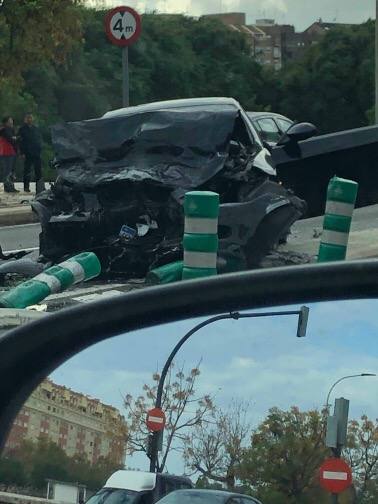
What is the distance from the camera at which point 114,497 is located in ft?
5.40

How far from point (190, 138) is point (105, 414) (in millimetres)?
10265

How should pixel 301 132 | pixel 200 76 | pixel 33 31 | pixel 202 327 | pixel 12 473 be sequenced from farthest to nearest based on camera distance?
pixel 200 76
pixel 33 31
pixel 301 132
pixel 12 473
pixel 202 327

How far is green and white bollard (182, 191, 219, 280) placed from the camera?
10.5 m

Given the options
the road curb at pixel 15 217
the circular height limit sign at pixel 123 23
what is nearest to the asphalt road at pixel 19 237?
the road curb at pixel 15 217

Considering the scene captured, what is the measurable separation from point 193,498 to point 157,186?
Result: 34.2 ft

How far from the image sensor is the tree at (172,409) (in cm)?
164

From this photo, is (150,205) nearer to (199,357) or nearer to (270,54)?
(199,357)

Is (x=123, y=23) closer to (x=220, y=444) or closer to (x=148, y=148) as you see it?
(x=148, y=148)

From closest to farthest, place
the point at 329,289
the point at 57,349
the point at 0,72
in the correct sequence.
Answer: the point at 329,289
the point at 57,349
the point at 0,72

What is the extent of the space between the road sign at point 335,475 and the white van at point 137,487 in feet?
0.57

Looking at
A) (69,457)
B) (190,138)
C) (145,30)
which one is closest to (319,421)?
(69,457)

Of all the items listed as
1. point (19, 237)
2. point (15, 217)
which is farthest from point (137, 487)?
point (15, 217)

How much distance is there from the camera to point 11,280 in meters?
11.8

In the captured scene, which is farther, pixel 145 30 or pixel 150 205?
pixel 145 30
